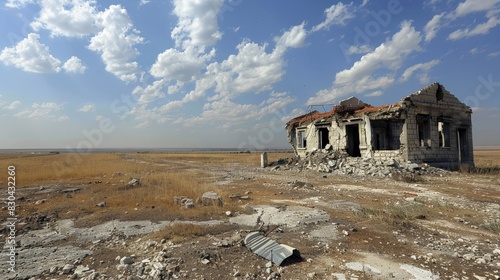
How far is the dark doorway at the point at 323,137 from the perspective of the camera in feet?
72.5

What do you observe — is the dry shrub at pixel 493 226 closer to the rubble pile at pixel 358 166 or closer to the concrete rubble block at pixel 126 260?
the concrete rubble block at pixel 126 260

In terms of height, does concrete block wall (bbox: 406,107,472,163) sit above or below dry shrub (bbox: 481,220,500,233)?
above

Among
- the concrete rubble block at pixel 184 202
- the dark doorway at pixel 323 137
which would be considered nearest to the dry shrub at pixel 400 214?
the concrete rubble block at pixel 184 202

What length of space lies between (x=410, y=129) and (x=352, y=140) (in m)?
5.20

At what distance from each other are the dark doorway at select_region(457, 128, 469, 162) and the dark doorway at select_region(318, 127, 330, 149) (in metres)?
9.20

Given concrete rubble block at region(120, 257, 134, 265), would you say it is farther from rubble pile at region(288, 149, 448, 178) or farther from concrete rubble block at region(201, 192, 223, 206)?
rubble pile at region(288, 149, 448, 178)

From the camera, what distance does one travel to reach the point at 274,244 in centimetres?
449

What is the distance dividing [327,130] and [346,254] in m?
18.8

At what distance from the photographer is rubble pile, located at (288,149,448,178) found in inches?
587

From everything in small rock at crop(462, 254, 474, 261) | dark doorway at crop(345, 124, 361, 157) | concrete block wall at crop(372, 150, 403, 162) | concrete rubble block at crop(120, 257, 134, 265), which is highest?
dark doorway at crop(345, 124, 361, 157)

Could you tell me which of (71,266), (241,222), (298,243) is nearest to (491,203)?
(298,243)

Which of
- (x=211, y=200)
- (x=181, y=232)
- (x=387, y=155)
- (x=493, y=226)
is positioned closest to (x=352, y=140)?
(x=387, y=155)

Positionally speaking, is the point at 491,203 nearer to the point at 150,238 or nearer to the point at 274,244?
the point at 274,244

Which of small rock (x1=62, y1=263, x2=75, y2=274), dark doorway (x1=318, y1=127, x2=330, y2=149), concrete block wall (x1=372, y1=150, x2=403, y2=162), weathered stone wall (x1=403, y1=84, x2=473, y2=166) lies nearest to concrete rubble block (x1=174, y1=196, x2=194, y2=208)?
small rock (x1=62, y1=263, x2=75, y2=274)
